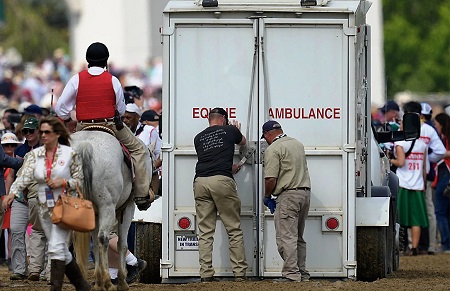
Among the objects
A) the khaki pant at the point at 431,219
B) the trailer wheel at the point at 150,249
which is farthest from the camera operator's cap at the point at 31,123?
the khaki pant at the point at 431,219

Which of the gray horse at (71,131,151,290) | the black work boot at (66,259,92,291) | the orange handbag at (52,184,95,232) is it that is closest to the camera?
the orange handbag at (52,184,95,232)

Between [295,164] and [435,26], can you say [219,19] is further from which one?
[435,26]

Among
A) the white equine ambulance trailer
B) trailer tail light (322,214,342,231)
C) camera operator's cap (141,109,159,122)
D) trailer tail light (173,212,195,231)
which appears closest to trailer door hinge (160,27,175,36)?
the white equine ambulance trailer

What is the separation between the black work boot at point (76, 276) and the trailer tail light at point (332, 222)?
3145 mm

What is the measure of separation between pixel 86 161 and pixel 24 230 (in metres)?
4.17

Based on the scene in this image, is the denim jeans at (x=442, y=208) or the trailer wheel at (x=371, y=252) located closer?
the trailer wheel at (x=371, y=252)

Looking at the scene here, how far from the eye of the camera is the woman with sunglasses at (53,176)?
508 inches

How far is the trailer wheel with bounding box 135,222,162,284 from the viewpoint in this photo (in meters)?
15.7

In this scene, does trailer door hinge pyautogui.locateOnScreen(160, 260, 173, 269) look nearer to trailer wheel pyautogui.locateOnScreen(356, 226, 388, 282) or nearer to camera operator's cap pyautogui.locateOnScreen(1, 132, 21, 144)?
trailer wheel pyautogui.locateOnScreen(356, 226, 388, 282)

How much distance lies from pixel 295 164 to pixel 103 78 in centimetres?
231

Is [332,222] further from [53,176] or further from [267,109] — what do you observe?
[53,176]

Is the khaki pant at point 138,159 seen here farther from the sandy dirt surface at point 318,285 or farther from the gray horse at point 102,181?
the sandy dirt surface at point 318,285

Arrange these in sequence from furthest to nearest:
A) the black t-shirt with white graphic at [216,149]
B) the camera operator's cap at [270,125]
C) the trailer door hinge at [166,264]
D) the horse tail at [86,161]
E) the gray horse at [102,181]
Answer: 1. the trailer door hinge at [166,264]
2. the black t-shirt with white graphic at [216,149]
3. the camera operator's cap at [270,125]
4. the gray horse at [102,181]
5. the horse tail at [86,161]

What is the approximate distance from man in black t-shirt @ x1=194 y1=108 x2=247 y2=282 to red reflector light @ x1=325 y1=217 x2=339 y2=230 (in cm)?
97
